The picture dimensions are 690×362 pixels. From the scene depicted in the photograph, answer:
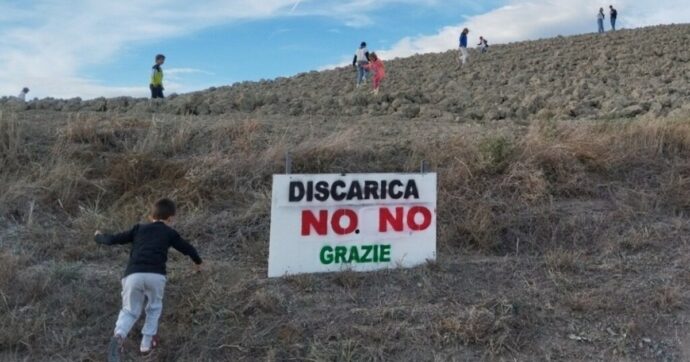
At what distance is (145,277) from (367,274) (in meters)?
1.86

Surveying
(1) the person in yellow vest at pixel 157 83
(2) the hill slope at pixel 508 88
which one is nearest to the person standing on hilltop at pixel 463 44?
(2) the hill slope at pixel 508 88

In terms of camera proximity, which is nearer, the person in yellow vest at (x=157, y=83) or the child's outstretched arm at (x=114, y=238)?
the child's outstretched arm at (x=114, y=238)

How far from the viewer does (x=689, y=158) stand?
826 cm

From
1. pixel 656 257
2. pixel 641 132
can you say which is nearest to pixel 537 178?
pixel 656 257

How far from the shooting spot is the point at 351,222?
5965 mm

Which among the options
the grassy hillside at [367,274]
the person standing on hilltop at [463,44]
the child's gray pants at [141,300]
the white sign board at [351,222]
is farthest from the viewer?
the person standing on hilltop at [463,44]

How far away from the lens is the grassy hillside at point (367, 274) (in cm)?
511

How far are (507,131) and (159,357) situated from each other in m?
5.63

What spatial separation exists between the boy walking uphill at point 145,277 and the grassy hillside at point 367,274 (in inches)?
8.5

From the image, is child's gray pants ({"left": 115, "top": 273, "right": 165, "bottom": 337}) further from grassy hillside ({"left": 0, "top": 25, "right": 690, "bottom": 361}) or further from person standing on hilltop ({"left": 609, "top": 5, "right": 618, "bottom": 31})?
person standing on hilltop ({"left": 609, "top": 5, "right": 618, "bottom": 31})

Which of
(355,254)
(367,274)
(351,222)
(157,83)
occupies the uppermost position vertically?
(157,83)

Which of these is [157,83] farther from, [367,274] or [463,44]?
[463,44]

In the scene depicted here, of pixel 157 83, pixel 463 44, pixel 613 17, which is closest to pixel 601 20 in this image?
pixel 613 17

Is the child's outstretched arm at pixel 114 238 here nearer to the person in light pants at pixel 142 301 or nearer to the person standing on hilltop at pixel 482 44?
the person in light pants at pixel 142 301
